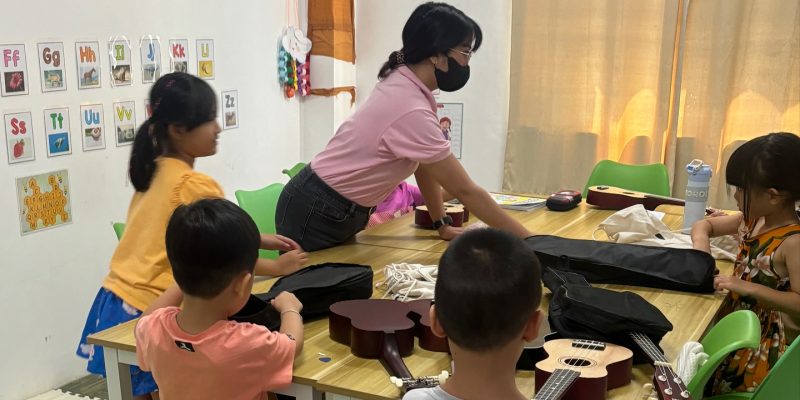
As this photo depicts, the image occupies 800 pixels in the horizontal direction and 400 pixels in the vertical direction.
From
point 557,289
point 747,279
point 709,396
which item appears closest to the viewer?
point 557,289

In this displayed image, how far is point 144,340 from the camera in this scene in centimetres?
158

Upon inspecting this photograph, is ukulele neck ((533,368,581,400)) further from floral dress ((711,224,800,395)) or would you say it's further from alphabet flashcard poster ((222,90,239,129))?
alphabet flashcard poster ((222,90,239,129))

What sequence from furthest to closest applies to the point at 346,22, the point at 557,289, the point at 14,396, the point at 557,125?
the point at 346,22 → the point at 557,125 → the point at 14,396 → the point at 557,289

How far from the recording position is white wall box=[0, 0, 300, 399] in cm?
299

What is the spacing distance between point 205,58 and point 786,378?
3076mm

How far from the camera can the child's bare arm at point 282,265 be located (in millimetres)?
2076

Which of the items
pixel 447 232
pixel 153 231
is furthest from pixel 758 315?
pixel 153 231

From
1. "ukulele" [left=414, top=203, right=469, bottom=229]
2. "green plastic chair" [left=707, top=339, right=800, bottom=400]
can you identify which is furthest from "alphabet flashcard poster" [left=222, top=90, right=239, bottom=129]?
"green plastic chair" [left=707, top=339, right=800, bottom=400]

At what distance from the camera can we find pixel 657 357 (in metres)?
1.61

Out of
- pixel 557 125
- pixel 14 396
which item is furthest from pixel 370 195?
pixel 557 125

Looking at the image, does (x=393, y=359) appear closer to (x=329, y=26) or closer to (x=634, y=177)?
(x=634, y=177)

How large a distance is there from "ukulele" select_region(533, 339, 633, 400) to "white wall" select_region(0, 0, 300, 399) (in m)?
2.25

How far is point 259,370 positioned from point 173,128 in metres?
0.84

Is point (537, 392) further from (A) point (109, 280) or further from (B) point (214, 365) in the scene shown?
(A) point (109, 280)
